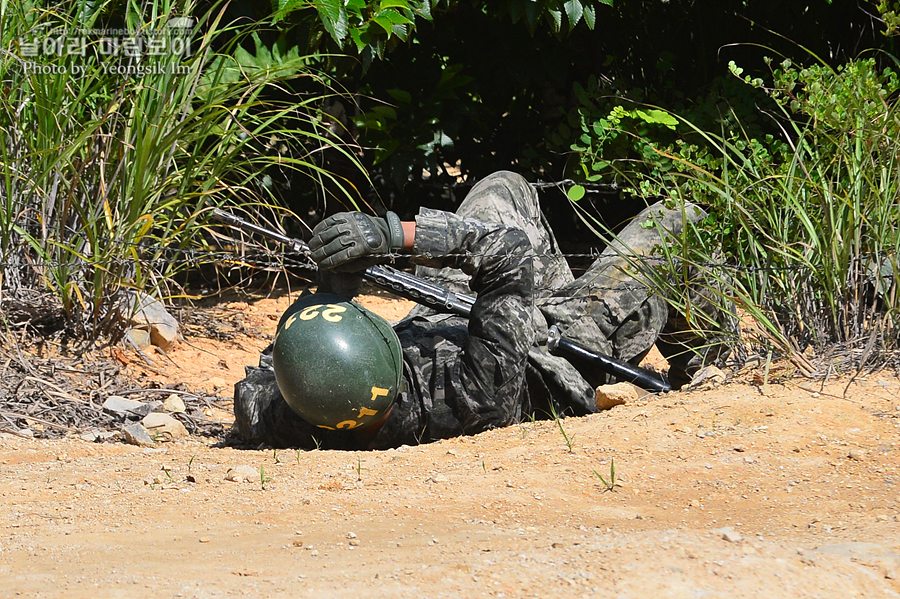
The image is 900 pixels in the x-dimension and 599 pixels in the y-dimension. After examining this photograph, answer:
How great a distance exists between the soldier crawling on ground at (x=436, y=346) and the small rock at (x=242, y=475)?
0.46 m

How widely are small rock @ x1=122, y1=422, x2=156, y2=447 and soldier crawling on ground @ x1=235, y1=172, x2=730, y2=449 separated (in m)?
0.30

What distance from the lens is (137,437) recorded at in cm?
298

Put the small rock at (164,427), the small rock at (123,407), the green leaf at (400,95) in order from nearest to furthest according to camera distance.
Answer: the small rock at (164,427), the small rock at (123,407), the green leaf at (400,95)

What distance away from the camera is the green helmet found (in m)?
2.72

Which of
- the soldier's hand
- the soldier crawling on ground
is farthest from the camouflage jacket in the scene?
the soldier's hand

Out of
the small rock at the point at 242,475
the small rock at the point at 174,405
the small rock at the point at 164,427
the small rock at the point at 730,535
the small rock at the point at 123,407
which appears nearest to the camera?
the small rock at the point at 730,535

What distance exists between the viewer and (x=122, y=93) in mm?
3551

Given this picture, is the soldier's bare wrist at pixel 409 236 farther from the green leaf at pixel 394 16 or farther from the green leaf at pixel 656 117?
the green leaf at pixel 656 117

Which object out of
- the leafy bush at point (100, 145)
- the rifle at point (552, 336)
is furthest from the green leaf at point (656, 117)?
the leafy bush at point (100, 145)

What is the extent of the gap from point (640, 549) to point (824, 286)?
1397mm

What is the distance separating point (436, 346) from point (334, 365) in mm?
660

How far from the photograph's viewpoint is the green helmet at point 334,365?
272cm

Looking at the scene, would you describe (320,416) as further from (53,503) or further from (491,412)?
(53,503)

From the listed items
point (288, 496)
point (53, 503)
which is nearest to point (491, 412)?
point (288, 496)
